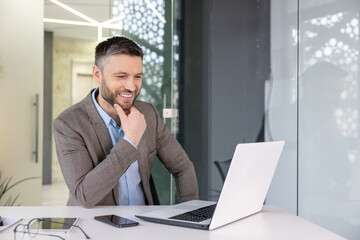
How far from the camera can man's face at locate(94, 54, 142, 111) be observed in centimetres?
214

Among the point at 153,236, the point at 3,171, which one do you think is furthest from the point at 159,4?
the point at 153,236

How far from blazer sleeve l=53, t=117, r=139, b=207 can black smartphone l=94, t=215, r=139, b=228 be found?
233mm

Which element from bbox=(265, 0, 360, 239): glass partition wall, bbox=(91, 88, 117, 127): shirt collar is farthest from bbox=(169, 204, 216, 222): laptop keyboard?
bbox=(265, 0, 360, 239): glass partition wall

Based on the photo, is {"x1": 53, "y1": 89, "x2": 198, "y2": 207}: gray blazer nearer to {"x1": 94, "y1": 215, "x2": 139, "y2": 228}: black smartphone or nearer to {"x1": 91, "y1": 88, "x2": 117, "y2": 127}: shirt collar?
{"x1": 91, "y1": 88, "x2": 117, "y2": 127}: shirt collar

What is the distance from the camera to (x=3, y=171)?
13.8 feet

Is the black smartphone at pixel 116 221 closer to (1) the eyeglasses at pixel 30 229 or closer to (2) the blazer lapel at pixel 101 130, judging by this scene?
(1) the eyeglasses at pixel 30 229

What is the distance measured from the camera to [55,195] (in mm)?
6098

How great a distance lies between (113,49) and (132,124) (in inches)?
15.2

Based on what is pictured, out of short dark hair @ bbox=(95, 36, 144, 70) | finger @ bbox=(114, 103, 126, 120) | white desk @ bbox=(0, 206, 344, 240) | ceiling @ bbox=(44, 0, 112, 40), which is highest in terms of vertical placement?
ceiling @ bbox=(44, 0, 112, 40)

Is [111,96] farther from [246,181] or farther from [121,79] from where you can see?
[246,181]

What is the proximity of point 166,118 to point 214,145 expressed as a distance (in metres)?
0.45

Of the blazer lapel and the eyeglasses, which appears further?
the blazer lapel

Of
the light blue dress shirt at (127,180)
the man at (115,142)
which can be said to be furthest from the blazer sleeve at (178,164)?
the light blue dress shirt at (127,180)

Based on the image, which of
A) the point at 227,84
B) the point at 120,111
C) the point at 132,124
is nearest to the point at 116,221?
the point at 132,124
